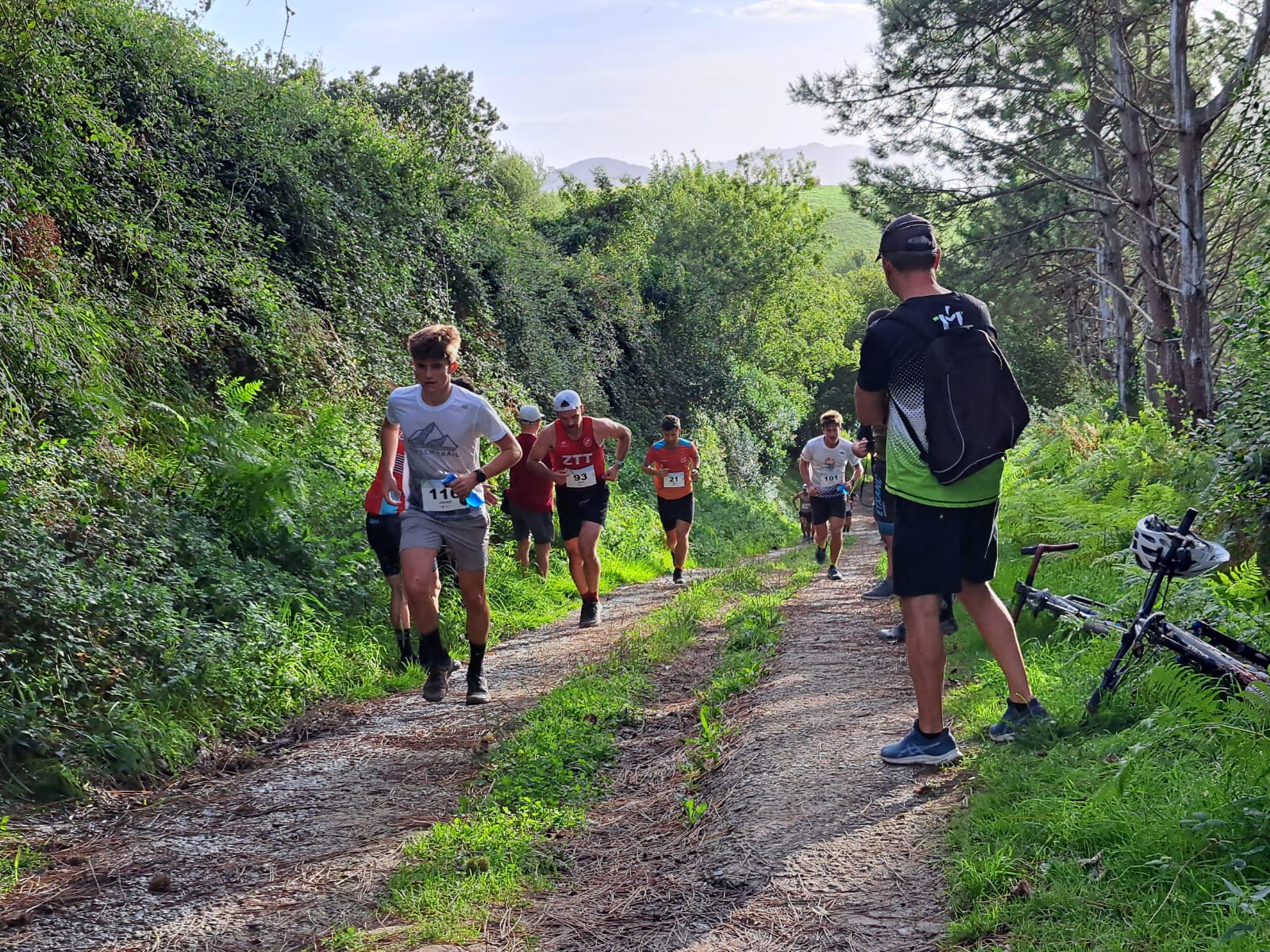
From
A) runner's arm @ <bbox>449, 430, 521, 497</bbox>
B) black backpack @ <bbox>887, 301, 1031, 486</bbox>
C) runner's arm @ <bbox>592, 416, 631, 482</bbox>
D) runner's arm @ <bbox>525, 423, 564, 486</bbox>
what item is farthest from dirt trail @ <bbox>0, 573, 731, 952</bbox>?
runner's arm @ <bbox>592, 416, 631, 482</bbox>

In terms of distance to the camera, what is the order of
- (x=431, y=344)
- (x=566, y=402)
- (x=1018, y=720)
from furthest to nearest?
(x=566, y=402) < (x=431, y=344) < (x=1018, y=720)

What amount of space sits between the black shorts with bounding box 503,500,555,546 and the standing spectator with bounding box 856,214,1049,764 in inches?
296

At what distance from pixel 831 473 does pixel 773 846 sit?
950 cm

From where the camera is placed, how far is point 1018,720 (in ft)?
15.0

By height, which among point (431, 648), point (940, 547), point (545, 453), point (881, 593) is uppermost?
point (545, 453)

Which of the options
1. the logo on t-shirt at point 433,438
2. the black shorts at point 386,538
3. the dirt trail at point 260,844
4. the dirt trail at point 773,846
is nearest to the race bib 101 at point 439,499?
the logo on t-shirt at point 433,438

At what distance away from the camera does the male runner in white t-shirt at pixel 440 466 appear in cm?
638

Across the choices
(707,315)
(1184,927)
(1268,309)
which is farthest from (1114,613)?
(707,315)

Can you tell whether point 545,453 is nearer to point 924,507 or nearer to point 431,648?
point 431,648

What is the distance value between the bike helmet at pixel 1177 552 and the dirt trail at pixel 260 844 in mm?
3286

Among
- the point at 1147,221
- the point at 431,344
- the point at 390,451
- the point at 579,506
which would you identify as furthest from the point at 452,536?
the point at 1147,221

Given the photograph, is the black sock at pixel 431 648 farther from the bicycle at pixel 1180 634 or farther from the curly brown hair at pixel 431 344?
the bicycle at pixel 1180 634

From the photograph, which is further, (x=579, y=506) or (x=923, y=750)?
(x=579, y=506)

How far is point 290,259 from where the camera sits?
41.5 feet
